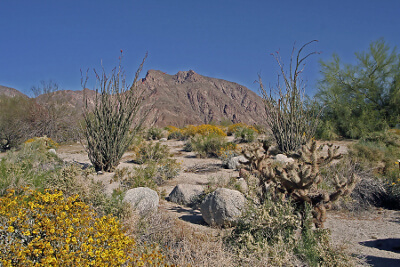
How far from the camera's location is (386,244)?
4012 mm

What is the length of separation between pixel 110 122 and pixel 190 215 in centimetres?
414

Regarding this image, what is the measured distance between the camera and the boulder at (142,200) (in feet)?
15.2

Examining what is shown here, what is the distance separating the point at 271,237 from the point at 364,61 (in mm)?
16093

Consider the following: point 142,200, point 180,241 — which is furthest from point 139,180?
point 180,241

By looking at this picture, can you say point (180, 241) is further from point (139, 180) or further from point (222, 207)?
point (139, 180)

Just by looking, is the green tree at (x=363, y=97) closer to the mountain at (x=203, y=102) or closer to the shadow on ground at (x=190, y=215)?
the shadow on ground at (x=190, y=215)

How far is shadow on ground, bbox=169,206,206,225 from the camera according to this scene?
482 centimetres

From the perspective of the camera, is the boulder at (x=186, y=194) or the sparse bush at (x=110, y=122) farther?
the sparse bush at (x=110, y=122)

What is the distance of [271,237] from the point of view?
Answer: 3629 millimetres

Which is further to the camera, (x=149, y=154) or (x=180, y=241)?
(x=149, y=154)

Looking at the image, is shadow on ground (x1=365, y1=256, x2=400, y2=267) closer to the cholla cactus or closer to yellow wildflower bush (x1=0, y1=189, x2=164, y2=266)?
the cholla cactus

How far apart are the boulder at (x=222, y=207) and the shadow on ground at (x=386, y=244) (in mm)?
1700

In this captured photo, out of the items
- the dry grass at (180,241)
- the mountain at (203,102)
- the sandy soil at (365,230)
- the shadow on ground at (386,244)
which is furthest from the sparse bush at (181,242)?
the mountain at (203,102)

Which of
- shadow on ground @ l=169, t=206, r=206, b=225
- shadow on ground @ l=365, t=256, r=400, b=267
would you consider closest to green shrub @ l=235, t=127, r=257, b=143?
shadow on ground @ l=169, t=206, r=206, b=225
